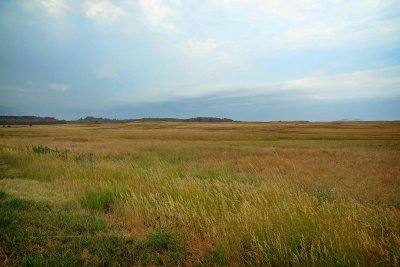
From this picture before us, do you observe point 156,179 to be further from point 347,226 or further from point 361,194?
point 361,194

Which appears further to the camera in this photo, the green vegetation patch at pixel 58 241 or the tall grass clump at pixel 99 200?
the tall grass clump at pixel 99 200

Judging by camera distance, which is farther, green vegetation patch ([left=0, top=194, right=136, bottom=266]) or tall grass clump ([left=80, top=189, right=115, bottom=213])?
tall grass clump ([left=80, top=189, right=115, bottom=213])

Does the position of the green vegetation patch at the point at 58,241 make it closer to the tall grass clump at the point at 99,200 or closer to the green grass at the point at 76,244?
the green grass at the point at 76,244

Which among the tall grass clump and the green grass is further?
the tall grass clump

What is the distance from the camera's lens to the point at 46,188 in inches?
417

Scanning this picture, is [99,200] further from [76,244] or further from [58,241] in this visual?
[76,244]

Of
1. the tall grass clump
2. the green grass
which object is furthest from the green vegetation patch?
the tall grass clump

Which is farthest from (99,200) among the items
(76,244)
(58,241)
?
(76,244)

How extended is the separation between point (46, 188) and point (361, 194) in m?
12.4

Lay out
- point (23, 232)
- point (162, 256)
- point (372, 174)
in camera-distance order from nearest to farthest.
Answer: point (162, 256) → point (23, 232) → point (372, 174)

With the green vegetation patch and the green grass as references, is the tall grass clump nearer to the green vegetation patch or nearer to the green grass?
the green vegetation patch

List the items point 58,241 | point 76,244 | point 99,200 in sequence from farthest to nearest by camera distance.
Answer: point 99,200 < point 58,241 < point 76,244

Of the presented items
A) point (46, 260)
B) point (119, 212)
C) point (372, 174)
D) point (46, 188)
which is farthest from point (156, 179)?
point (372, 174)

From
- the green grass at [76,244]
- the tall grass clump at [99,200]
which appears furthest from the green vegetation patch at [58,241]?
the tall grass clump at [99,200]
